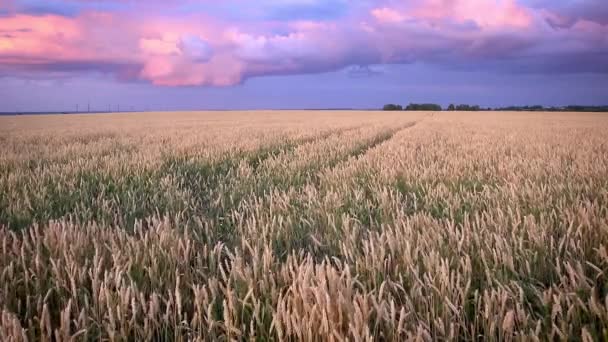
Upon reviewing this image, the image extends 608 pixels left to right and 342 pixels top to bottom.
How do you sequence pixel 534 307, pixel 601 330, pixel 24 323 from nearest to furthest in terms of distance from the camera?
pixel 601 330, pixel 24 323, pixel 534 307

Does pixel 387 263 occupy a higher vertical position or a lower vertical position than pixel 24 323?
higher

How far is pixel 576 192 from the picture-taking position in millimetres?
3922

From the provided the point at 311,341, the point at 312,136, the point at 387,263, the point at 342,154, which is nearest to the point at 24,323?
the point at 311,341

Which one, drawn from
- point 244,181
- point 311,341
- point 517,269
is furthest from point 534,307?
point 244,181

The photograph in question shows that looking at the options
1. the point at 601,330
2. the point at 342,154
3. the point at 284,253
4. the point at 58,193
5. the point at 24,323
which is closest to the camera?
the point at 601,330

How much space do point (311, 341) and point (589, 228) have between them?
2.04 metres

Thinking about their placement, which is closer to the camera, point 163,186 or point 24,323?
point 24,323

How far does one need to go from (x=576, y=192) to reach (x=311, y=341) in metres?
3.76

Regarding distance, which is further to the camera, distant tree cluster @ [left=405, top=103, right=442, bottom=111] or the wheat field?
distant tree cluster @ [left=405, top=103, right=442, bottom=111]

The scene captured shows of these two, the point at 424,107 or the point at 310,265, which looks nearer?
the point at 310,265

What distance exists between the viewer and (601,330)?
148 centimetres

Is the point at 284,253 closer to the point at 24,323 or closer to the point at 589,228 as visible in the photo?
the point at 24,323

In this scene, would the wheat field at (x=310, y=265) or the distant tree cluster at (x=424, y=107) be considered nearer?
the wheat field at (x=310, y=265)

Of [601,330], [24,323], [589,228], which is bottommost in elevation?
[24,323]
